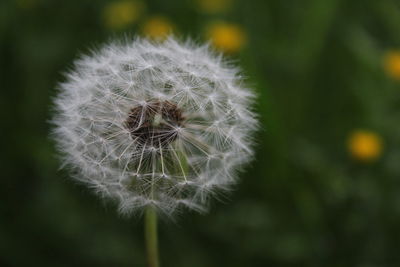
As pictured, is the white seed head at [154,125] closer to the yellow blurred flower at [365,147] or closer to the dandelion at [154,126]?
the dandelion at [154,126]

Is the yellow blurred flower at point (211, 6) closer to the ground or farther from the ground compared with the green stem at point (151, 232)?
farther from the ground

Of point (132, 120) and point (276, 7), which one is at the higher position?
point (276, 7)

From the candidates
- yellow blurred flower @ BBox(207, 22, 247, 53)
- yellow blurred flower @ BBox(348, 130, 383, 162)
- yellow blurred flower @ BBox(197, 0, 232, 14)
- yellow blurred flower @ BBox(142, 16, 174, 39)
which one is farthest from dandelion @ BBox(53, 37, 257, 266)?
yellow blurred flower @ BBox(197, 0, 232, 14)

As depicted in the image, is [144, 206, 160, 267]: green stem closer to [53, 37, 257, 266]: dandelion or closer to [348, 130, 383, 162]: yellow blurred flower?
[53, 37, 257, 266]: dandelion

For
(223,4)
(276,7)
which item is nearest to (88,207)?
(223,4)

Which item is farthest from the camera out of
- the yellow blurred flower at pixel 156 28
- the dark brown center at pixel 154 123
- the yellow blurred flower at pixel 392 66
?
the yellow blurred flower at pixel 156 28

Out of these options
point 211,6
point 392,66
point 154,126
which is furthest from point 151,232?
point 211,6

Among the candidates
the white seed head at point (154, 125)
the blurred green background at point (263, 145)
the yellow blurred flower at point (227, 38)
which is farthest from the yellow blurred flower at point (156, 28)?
the white seed head at point (154, 125)

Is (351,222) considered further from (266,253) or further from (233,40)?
(233,40)
